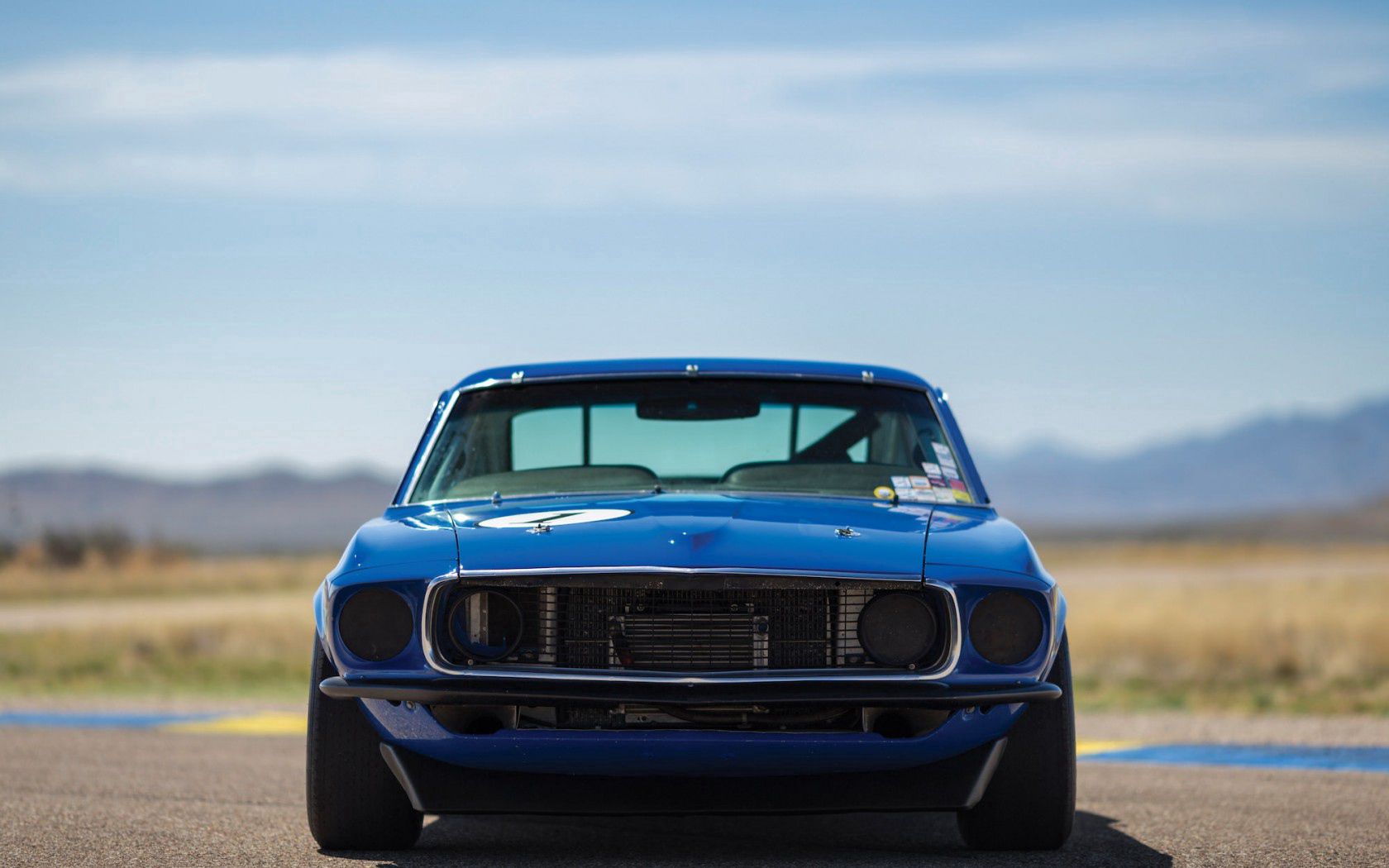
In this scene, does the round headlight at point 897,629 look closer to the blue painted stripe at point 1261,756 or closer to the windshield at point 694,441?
the windshield at point 694,441

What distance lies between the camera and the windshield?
5.74 m

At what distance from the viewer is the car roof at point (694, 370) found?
19.9 ft

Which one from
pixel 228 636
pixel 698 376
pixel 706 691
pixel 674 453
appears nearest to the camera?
pixel 706 691

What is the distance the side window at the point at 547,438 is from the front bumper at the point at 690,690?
1997 millimetres

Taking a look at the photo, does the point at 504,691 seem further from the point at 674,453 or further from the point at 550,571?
the point at 674,453

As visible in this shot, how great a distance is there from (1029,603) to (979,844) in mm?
877

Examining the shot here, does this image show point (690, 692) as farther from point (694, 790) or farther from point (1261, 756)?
point (1261, 756)

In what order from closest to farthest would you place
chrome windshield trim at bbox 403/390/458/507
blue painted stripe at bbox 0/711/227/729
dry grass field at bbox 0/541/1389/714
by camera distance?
chrome windshield trim at bbox 403/390/458/507 → blue painted stripe at bbox 0/711/227/729 → dry grass field at bbox 0/541/1389/714

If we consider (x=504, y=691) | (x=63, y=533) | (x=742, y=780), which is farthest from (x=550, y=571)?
(x=63, y=533)

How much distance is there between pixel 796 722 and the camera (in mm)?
4645

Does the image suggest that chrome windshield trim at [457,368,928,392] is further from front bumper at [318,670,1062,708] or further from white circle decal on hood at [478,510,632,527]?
front bumper at [318,670,1062,708]

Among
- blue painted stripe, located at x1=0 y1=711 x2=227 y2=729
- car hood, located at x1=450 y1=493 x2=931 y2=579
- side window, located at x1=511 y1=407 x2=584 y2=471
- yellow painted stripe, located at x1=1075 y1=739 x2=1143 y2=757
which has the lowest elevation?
blue painted stripe, located at x1=0 y1=711 x2=227 y2=729

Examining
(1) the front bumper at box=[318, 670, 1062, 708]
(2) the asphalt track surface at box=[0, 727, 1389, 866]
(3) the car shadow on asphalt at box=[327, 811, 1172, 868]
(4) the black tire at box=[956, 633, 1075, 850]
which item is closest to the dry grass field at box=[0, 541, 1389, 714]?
(2) the asphalt track surface at box=[0, 727, 1389, 866]

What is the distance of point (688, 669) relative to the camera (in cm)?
453
